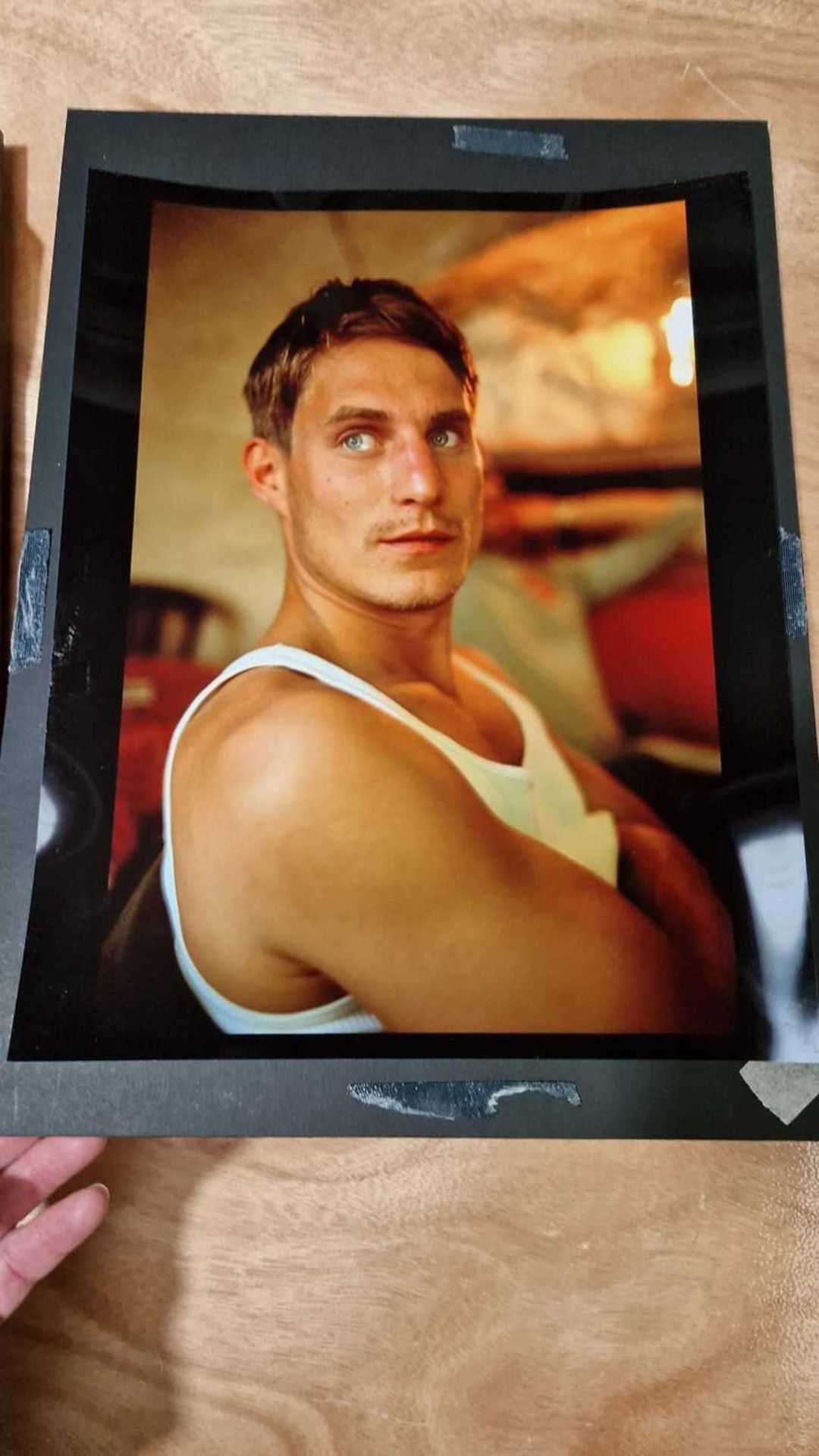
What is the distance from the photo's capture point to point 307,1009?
569 millimetres

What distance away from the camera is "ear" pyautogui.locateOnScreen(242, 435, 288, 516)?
2.08 feet

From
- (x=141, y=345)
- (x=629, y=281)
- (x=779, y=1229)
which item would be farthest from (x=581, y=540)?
(x=779, y=1229)

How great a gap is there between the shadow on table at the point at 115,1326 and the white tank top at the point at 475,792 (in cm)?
9

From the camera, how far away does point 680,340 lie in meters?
0.67

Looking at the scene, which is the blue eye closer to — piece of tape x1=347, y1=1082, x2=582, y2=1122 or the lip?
the lip

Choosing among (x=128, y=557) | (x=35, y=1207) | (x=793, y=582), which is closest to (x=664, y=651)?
(x=793, y=582)

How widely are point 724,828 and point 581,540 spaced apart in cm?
20

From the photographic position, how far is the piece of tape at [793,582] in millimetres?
638

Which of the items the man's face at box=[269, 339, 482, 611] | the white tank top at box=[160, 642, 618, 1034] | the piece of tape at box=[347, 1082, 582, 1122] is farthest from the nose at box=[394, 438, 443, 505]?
the piece of tape at box=[347, 1082, 582, 1122]

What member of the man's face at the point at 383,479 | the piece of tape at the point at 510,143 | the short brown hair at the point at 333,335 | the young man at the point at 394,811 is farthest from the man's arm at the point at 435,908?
the piece of tape at the point at 510,143

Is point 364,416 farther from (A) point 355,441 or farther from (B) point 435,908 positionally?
(B) point 435,908

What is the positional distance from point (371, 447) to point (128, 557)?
0.17m

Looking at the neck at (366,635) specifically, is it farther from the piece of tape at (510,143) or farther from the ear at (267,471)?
the piece of tape at (510,143)

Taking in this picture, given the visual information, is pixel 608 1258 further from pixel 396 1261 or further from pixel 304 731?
pixel 304 731
